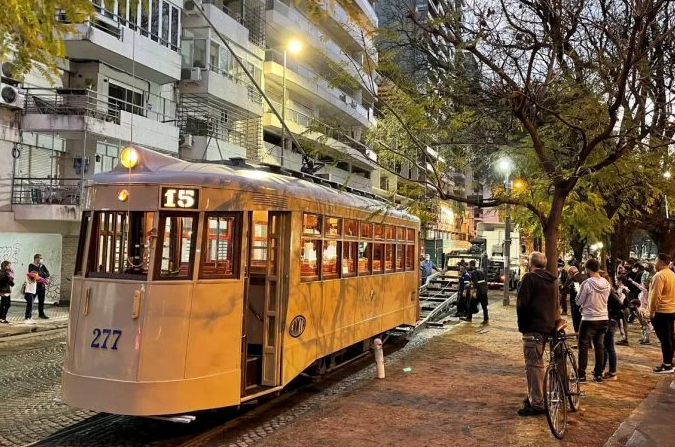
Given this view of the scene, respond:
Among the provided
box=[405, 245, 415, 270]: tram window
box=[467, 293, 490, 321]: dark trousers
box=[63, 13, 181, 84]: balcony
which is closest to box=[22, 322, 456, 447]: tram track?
box=[405, 245, 415, 270]: tram window

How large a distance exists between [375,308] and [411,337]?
13.5ft

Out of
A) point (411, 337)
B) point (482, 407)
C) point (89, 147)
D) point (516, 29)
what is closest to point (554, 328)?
point (482, 407)

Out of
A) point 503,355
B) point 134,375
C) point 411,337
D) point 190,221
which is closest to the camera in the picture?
point 134,375

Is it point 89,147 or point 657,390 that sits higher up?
point 89,147

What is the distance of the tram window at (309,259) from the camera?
7.67 meters

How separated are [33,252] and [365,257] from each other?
1465 centimetres

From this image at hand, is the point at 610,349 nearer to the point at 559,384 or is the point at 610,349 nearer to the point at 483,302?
the point at 559,384

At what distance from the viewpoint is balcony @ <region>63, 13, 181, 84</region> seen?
17.9m

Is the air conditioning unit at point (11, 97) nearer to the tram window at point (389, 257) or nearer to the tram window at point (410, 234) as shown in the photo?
the tram window at point (410, 234)

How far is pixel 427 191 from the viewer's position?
32.0 ft

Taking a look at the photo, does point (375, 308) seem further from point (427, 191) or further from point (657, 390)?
point (657, 390)

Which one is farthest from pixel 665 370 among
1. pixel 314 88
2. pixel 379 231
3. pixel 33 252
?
pixel 314 88

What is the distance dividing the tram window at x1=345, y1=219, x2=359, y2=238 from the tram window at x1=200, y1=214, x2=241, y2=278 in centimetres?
284

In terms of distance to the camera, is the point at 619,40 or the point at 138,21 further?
the point at 138,21
